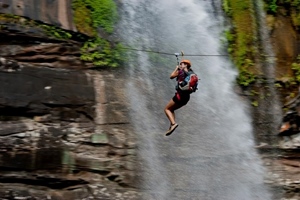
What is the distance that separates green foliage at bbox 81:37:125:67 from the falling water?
317 millimetres

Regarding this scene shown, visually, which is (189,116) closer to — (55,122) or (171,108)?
(171,108)

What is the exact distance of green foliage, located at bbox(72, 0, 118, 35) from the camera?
440 inches

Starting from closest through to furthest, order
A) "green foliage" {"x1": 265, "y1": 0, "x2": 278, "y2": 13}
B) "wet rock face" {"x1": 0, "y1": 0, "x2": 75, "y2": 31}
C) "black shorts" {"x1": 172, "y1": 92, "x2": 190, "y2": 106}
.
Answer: "black shorts" {"x1": 172, "y1": 92, "x2": 190, "y2": 106}, "wet rock face" {"x1": 0, "y1": 0, "x2": 75, "y2": 31}, "green foliage" {"x1": 265, "y1": 0, "x2": 278, "y2": 13}

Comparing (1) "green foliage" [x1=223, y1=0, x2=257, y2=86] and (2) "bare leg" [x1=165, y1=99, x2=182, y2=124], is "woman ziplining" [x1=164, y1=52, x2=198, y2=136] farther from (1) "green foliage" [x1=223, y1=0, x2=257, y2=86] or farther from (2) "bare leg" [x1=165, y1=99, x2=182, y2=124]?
(1) "green foliage" [x1=223, y1=0, x2=257, y2=86]

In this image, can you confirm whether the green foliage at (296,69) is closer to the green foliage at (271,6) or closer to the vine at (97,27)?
the green foliage at (271,6)

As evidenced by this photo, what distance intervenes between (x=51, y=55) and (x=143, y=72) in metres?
2.08

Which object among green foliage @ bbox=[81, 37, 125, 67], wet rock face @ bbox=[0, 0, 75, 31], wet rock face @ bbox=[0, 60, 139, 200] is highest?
wet rock face @ bbox=[0, 0, 75, 31]

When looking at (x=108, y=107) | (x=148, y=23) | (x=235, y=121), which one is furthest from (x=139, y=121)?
(x=148, y=23)

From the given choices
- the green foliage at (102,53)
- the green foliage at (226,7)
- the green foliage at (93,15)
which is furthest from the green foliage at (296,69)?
the green foliage at (93,15)

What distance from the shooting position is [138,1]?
1270 cm

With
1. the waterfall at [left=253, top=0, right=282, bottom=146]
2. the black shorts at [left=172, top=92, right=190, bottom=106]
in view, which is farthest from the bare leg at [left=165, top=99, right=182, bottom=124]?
the waterfall at [left=253, top=0, right=282, bottom=146]

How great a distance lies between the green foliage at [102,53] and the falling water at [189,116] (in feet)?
1.04

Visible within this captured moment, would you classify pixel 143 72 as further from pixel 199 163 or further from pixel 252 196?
pixel 252 196

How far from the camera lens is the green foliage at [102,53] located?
35.0 feet
